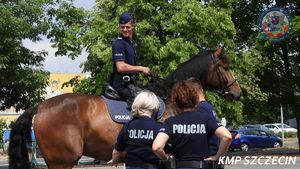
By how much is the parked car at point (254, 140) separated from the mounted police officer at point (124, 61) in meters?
29.8

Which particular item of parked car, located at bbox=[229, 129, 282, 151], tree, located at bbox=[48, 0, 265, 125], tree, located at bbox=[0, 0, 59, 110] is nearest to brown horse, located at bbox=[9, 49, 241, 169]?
tree, located at bbox=[0, 0, 59, 110]

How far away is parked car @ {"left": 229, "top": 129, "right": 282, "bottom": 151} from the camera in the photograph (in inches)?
1473

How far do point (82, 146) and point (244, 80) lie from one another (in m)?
19.0

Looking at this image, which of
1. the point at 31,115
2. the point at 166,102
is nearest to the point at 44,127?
the point at 31,115

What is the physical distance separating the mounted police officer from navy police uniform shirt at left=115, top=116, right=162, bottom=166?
239 centimetres

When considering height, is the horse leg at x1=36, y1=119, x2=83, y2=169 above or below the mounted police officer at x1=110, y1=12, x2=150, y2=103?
below

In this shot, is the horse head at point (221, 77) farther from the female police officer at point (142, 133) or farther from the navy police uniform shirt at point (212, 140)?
the female police officer at point (142, 133)

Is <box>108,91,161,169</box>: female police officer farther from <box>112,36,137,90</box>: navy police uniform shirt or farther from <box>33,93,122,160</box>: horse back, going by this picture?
<box>112,36,137,90</box>: navy police uniform shirt

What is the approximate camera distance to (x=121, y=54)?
320 inches

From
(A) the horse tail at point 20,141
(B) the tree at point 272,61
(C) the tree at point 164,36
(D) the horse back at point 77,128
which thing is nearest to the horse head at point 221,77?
(D) the horse back at point 77,128

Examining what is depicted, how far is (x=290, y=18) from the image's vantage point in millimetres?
25016

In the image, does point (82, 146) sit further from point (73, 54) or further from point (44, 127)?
point (73, 54)

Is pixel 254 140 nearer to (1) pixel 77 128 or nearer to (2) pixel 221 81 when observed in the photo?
(2) pixel 221 81

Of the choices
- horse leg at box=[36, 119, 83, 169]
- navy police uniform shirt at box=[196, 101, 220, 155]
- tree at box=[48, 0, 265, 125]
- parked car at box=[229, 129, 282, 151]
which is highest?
tree at box=[48, 0, 265, 125]
